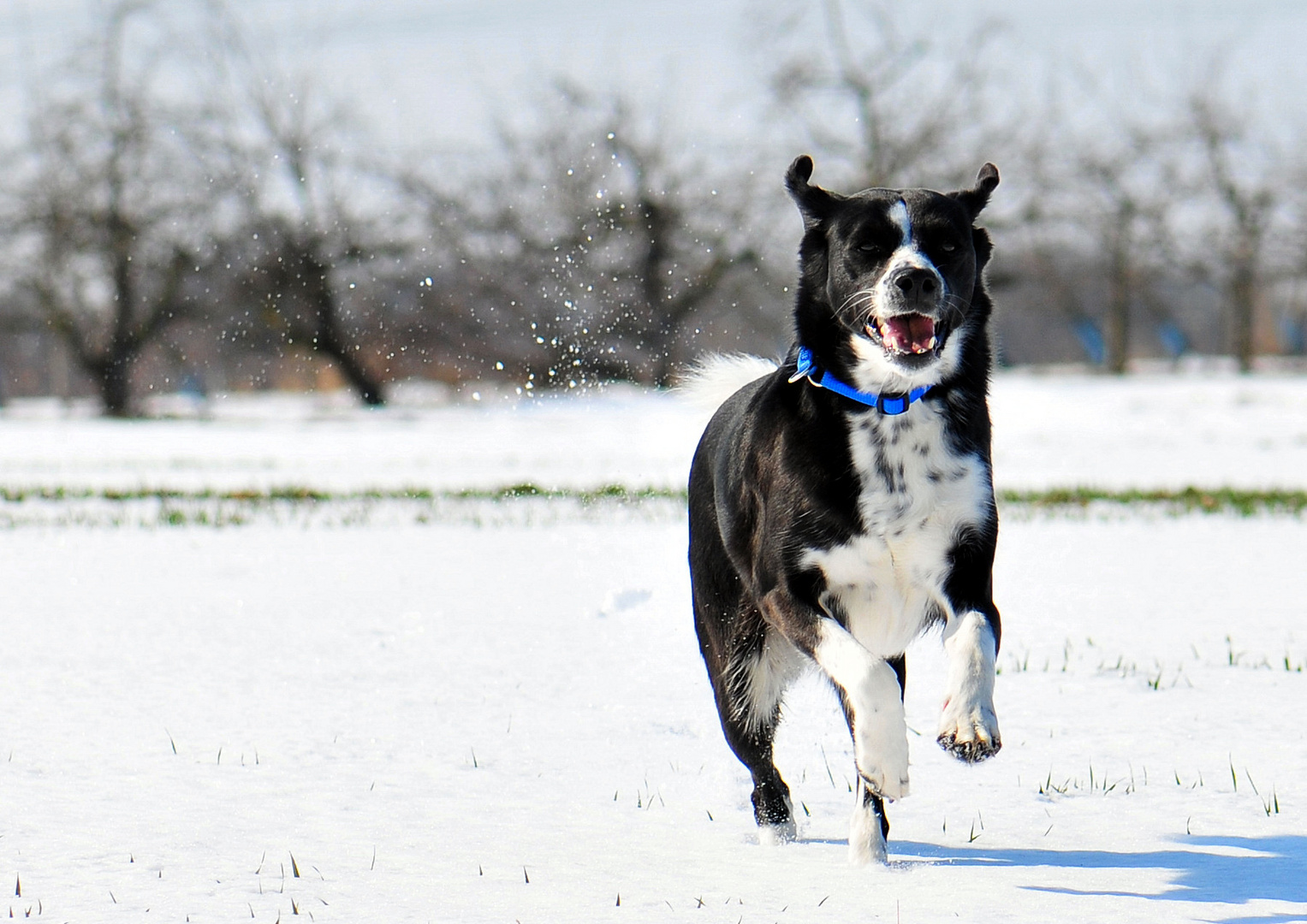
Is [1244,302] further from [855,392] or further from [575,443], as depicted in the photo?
[855,392]

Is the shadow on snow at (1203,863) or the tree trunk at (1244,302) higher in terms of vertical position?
the tree trunk at (1244,302)

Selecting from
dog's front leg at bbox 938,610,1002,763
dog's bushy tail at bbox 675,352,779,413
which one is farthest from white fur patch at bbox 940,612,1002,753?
dog's bushy tail at bbox 675,352,779,413

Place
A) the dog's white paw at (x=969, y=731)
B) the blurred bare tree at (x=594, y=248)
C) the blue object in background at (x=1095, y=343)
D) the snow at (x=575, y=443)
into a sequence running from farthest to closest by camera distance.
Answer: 1. the blue object in background at (x=1095, y=343)
2. the blurred bare tree at (x=594, y=248)
3. the snow at (x=575, y=443)
4. the dog's white paw at (x=969, y=731)

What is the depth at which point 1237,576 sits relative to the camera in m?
8.15

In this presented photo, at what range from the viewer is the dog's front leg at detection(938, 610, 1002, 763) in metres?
3.04

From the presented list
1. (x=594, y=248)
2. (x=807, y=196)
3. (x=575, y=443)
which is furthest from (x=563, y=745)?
(x=594, y=248)

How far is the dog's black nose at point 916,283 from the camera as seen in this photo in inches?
139

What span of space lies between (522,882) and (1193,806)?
1824 millimetres

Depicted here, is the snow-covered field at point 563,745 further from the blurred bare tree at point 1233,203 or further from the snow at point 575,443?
the blurred bare tree at point 1233,203

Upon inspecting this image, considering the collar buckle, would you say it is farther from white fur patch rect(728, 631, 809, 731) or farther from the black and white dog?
white fur patch rect(728, 631, 809, 731)

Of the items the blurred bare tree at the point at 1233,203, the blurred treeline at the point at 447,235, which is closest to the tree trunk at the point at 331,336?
the blurred treeline at the point at 447,235

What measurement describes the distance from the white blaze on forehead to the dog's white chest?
443 millimetres

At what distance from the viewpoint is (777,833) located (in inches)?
142

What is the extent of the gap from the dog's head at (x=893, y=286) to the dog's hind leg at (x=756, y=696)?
2.59ft
